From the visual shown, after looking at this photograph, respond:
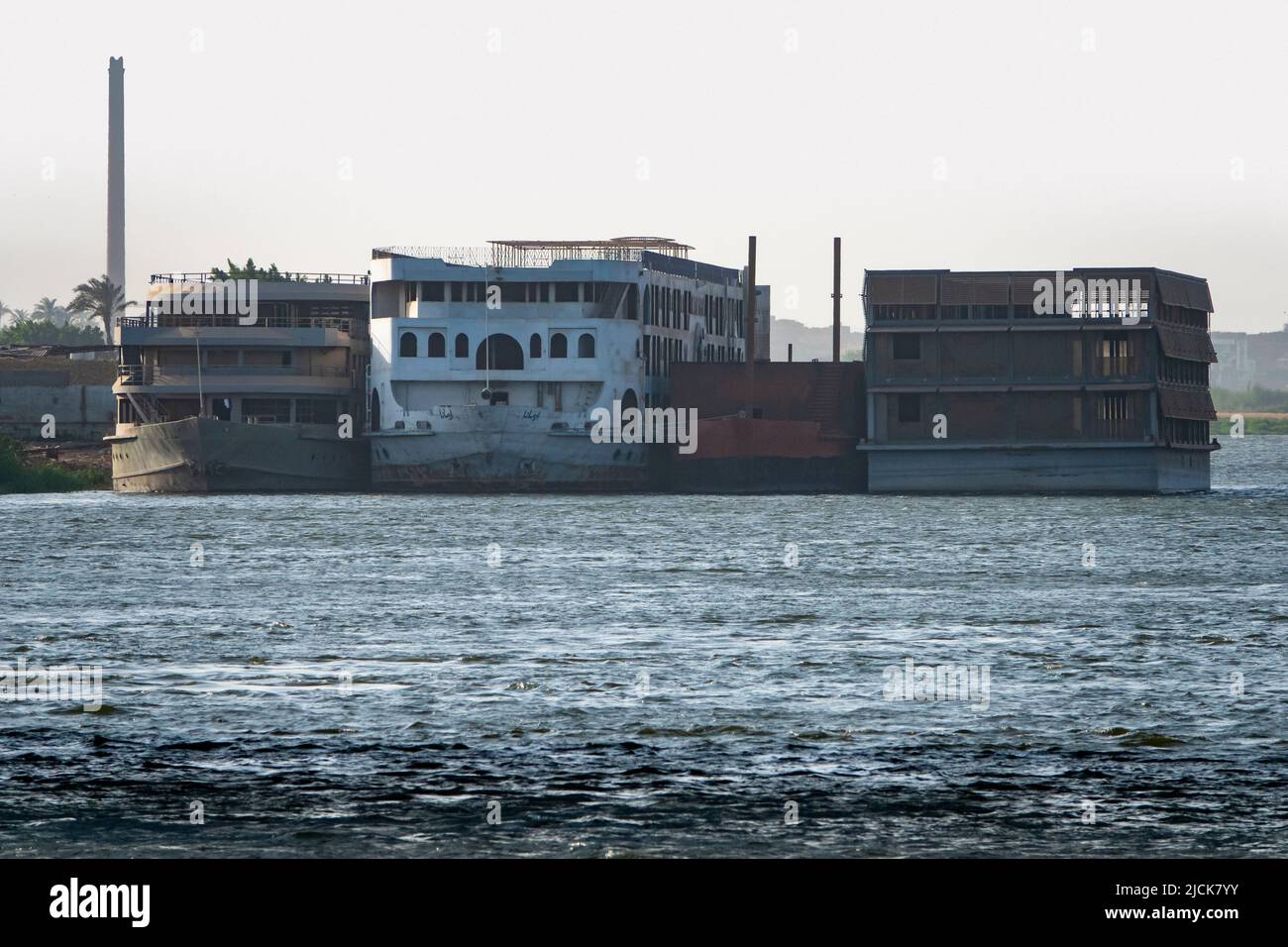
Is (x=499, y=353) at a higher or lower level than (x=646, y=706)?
higher

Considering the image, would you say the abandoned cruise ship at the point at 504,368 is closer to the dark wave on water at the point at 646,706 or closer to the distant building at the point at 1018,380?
the distant building at the point at 1018,380

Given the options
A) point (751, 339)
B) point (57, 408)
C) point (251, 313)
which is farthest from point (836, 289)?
point (57, 408)

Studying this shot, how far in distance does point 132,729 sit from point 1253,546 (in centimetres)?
4201

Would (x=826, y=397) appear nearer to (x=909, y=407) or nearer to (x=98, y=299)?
(x=909, y=407)

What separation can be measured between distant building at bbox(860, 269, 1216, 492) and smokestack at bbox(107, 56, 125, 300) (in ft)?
306

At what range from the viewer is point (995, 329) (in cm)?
9919

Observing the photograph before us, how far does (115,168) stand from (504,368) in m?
82.7

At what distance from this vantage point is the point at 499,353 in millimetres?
104750

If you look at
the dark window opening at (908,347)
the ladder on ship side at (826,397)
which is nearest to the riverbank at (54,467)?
the ladder on ship side at (826,397)

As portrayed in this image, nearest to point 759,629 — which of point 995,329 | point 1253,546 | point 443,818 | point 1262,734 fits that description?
point 1262,734

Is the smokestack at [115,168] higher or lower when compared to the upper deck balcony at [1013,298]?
higher

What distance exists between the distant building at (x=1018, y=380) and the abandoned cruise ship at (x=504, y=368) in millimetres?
13743

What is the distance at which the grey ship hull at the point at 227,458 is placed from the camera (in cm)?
Result: 10044
